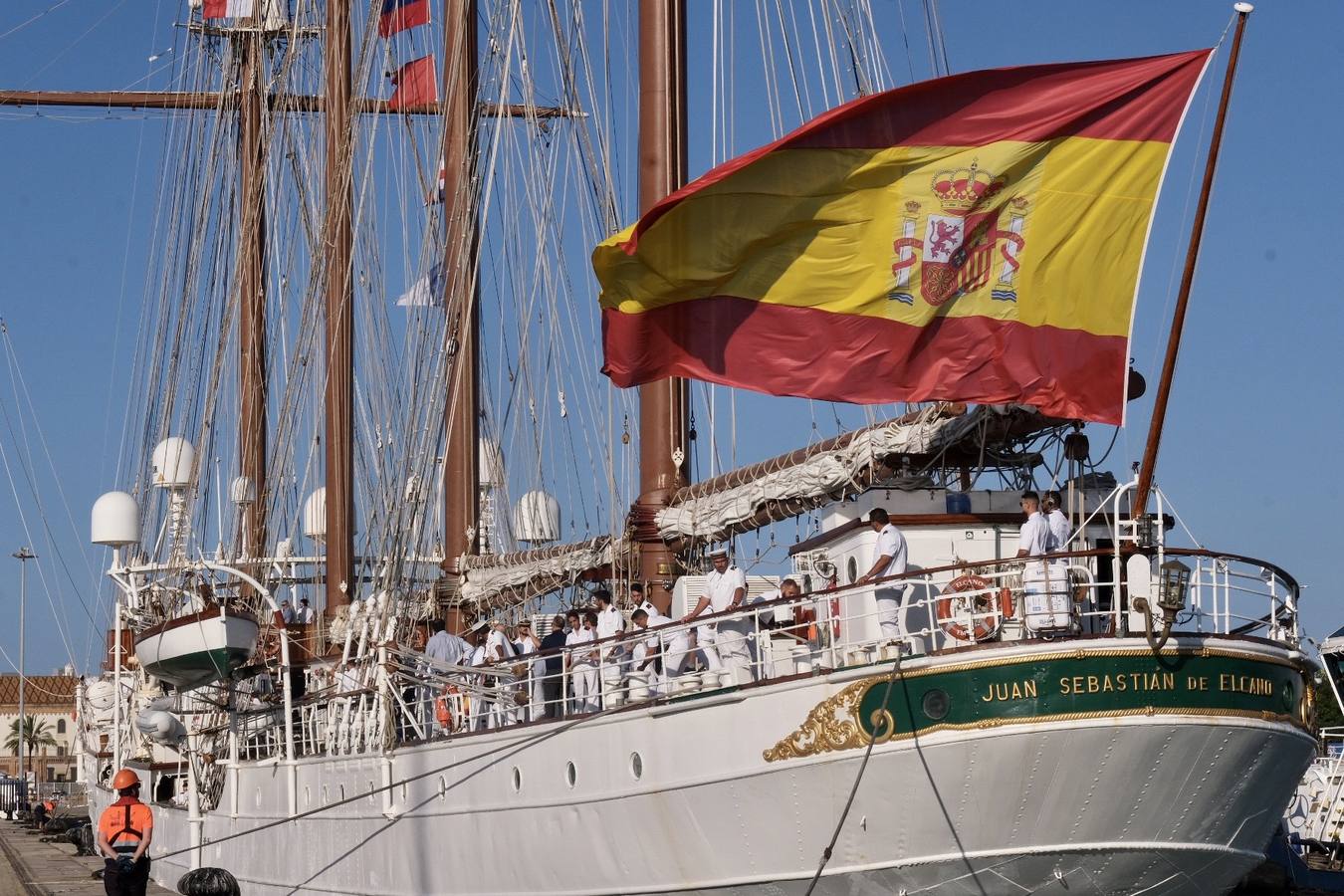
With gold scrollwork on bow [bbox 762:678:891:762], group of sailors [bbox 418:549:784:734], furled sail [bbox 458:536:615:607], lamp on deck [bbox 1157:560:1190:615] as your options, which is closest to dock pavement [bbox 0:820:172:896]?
furled sail [bbox 458:536:615:607]

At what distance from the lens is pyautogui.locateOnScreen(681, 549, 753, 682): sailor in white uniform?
1828 centimetres

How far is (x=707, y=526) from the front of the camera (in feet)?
76.3

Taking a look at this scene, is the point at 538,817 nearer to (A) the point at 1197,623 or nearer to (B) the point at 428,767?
(B) the point at 428,767

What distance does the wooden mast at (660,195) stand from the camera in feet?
79.8

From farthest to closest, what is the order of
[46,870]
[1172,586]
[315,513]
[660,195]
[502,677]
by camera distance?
[315,513] → [46,870] → [660,195] → [502,677] → [1172,586]

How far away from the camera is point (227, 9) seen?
47344 mm

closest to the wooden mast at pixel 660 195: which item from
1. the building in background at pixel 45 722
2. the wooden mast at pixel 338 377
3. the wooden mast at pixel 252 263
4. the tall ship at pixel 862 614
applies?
the tall ship at pixel 862 614

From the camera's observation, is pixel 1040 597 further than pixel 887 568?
No

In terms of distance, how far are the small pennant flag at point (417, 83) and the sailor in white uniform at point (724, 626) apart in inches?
1018

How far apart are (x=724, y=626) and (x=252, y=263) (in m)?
30.4

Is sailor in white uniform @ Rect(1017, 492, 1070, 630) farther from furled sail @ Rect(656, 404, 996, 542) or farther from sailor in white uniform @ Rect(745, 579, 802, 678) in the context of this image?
furled sail @ Rect(656, 404, 996, 542)

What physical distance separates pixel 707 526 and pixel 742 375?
4622mm

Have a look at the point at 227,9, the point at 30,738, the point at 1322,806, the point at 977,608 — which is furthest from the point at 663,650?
the point at 30,738

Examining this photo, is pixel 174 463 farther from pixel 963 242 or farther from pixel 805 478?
pixel 963 242
